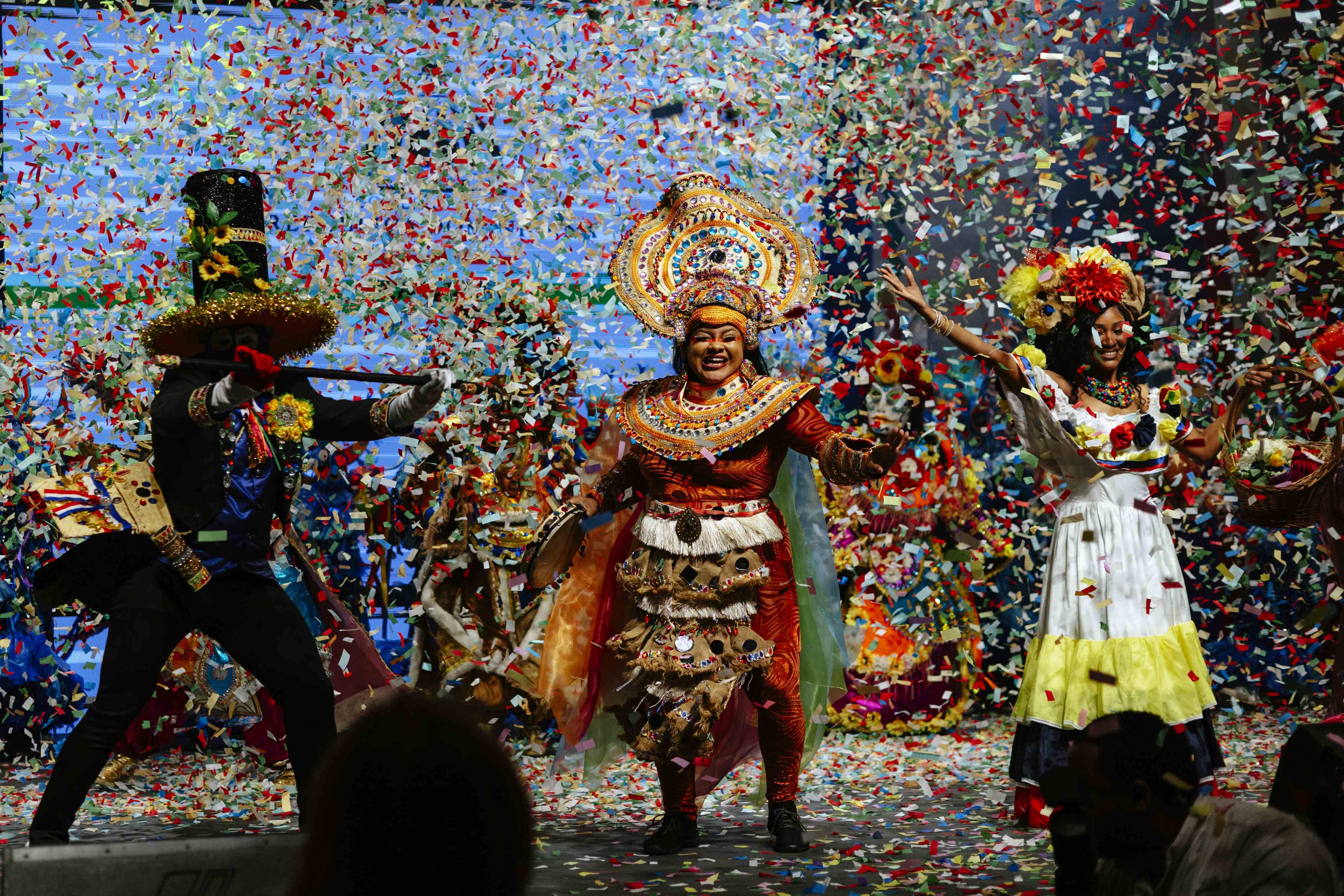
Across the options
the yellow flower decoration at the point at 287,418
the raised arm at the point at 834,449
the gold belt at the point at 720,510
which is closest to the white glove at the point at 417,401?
the yellow flower decoration at the point at 287,418

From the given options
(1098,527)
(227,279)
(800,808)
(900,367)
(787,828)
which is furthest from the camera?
(900,367)

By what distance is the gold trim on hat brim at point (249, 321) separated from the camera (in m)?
4.51

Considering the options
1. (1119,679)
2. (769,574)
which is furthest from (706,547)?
(1119,679)

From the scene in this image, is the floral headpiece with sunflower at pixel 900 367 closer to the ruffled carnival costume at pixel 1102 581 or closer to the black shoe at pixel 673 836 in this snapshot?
the ruffled carnival costume at pixel 1102 581

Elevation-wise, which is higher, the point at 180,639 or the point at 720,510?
the point at 720,510

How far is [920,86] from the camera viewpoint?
24.1ft

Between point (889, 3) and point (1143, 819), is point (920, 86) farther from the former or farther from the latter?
point (1143, 819)

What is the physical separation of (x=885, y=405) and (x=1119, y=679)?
8.55 feet

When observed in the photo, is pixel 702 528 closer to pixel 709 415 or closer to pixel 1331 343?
pixel 709 415

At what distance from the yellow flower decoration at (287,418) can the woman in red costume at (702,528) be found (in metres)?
0.91

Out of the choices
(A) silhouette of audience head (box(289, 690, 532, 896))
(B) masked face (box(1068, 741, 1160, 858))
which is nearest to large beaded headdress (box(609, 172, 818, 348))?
(B) masked face (box(1068, 741, 1160, 858))

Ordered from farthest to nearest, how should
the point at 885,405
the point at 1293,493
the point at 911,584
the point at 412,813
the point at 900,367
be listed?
the point at 885,405, the point at 911,584, the point at 900,367, the point at 1293,493, the point at 412,813

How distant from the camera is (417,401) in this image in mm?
4457

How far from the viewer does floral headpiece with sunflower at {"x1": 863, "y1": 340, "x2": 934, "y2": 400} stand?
15.5 feet
